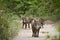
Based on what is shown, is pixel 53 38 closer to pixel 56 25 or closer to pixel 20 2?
pixel 56 25

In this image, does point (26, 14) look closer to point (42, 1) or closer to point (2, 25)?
point (2, 25)

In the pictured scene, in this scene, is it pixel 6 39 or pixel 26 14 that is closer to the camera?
pixel 6 39

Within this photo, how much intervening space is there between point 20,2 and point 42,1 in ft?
101

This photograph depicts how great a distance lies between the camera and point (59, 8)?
439cm

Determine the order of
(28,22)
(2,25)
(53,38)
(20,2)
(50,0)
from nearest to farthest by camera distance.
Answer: (53,38)
(50,0)
(2,25)
(28,22)
(20,2)

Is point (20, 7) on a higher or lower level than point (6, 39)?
higher

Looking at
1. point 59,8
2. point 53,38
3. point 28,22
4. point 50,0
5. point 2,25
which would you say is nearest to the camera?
point 53,38

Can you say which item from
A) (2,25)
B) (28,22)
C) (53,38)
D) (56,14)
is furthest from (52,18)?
(28,22)

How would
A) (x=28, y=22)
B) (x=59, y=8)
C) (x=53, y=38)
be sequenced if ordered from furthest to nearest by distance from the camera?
1. (x=28, y=22)
2. (x=59, y=8)
3. (x=53, y=38)

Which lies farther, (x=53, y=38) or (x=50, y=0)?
(x=50, y=0)

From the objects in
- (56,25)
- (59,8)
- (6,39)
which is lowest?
(6,39)

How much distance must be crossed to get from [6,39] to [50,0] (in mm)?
9110

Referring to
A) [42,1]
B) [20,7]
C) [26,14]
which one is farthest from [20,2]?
[42,1]

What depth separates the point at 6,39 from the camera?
13.6m
